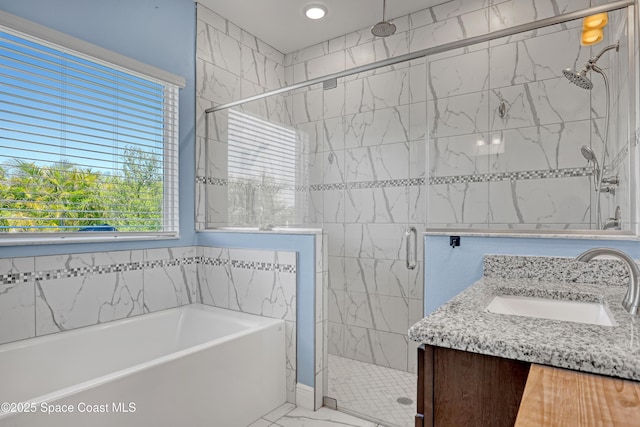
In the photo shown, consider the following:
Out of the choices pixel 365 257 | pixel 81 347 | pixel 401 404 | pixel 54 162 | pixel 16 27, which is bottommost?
pixel 401 404

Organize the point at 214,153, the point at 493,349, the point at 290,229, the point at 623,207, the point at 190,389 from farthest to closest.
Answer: the point at 214,153, the point at 290,229, the point at 190,389, the point at 623,207, the point at 493,349

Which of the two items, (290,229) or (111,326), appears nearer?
(111,326)

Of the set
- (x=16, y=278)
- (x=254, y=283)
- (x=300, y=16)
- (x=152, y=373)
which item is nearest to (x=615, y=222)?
(x=254, y=283)

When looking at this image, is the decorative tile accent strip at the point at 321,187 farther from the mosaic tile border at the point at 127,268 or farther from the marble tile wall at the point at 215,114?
the mosaic tile border at the point at 127,268

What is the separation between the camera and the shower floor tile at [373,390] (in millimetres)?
2182

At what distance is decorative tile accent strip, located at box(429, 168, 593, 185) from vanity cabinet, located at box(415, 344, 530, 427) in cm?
169

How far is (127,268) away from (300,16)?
2373 mm

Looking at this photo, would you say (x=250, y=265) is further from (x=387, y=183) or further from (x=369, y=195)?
(x=387, y=183)

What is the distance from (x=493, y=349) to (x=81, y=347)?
7.18ft

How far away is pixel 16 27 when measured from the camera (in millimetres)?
1858

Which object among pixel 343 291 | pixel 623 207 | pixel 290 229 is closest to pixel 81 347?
pixel 290 229

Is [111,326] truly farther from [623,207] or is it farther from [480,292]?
[623,207]

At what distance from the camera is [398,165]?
9.24 ft

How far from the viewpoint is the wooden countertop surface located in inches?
22.2
